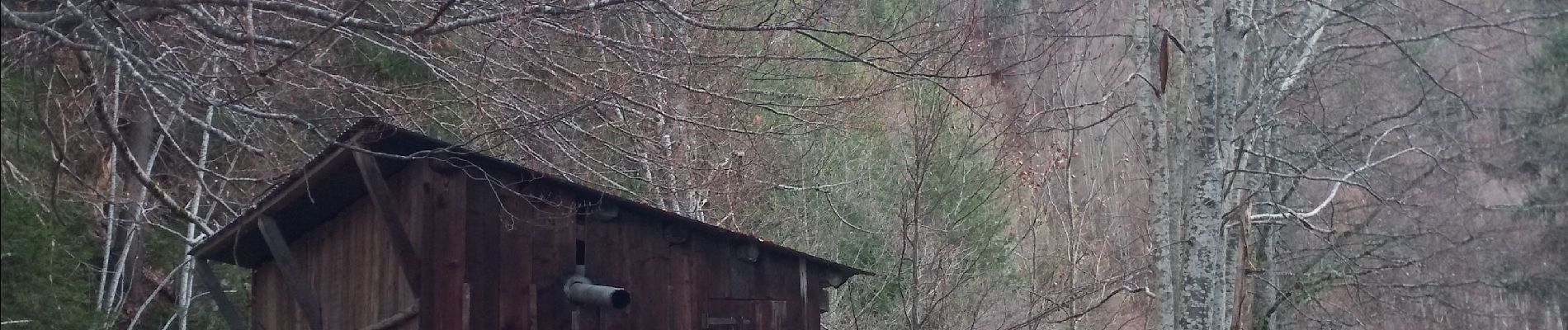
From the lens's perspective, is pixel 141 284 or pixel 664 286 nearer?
pixel 664 286

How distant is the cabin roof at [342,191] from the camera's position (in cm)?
759

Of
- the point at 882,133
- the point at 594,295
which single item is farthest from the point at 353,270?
the point at 882,133

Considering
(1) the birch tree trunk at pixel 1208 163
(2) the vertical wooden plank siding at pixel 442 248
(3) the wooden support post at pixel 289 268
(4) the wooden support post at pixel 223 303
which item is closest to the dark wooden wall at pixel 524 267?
(2) the vertical wooden plank siding at pixel 442 248

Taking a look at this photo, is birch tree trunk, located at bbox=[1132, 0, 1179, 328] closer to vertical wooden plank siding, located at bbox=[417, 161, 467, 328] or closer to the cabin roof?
the cabin roof

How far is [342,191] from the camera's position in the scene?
29.2 ft

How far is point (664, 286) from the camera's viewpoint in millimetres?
9328

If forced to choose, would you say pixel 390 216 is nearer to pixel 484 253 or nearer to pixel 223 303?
pixel 484 253

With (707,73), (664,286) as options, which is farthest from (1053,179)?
(664,286)

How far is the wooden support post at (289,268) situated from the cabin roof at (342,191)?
0.11m

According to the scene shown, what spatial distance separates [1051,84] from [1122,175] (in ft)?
7.87

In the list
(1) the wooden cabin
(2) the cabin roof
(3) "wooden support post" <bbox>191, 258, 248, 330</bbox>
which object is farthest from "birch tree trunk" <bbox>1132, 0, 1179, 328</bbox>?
(3) "wooden support post" <bbox>191, 258, 248, 330</bbox>

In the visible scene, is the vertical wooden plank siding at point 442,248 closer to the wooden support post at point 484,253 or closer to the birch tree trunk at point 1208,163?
the wooden support post at point 484,253

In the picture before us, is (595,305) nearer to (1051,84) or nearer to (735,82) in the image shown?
(735,82)

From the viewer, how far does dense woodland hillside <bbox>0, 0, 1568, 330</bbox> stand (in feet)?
28.0
